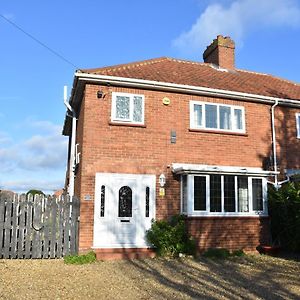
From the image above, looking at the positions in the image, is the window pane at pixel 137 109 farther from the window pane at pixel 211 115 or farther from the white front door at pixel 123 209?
the window pane at pixel 211 115

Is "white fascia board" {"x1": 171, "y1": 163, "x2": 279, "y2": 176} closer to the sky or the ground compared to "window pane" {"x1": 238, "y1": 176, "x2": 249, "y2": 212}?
closer to the sky

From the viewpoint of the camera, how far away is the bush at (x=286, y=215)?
1222 centimetres

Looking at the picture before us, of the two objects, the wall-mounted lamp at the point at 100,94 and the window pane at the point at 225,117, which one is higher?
the wall-mounted lamp at the point at 100,94

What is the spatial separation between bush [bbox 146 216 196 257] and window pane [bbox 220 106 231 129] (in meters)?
3.96

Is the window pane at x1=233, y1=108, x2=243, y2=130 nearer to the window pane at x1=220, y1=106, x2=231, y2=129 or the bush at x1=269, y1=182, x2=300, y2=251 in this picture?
the window pane at x1=220, y1=106, x2=231, y2=129

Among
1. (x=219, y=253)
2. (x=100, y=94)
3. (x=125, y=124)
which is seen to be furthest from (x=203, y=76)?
(x=219, y=253)

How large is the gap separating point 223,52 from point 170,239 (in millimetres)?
10443

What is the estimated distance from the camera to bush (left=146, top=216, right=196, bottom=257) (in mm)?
12062

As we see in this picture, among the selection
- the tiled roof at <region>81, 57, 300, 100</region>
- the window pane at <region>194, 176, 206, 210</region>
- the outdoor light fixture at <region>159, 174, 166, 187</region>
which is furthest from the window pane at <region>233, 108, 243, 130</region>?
the outdoor light fixture at <region>159, 174, 166, 187</region>

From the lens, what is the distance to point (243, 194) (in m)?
13.4

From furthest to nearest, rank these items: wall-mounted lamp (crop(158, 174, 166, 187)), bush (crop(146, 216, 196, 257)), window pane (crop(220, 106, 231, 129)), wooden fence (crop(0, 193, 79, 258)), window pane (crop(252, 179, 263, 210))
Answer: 1. window pane (crop(220, 106, 231, 129))
2. window pane (crop(252, 179, 263, 210))
3. wall-mounted lamp (crop(158, 174, 166, 187))
4. bush (crop(146, 216, 196, 257))
5. wooden fence (crop(0, 193, 79, 258))

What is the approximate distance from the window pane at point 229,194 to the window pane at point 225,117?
2.05m

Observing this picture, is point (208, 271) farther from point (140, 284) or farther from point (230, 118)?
point (230, 118)

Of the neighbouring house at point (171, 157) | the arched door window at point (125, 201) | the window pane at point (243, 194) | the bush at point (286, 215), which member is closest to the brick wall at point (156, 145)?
the neighbouring house at point (171, 157)
